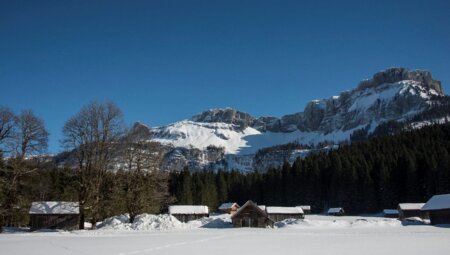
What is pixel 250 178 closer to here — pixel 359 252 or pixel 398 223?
pixel 398 223

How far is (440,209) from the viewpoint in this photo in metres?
64.0

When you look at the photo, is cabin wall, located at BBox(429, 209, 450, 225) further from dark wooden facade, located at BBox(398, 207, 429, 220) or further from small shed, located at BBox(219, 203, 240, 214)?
small shed, located at BBox(219, 203, 240, 214)

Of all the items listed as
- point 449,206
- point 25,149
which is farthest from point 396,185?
point 25,149

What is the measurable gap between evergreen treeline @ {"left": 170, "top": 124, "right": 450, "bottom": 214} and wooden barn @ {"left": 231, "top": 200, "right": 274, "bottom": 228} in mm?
36237

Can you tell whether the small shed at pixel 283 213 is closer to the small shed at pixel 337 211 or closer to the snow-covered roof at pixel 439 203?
the small shed at pixel 337 211

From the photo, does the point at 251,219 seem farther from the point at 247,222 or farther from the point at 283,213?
the point at 283,213

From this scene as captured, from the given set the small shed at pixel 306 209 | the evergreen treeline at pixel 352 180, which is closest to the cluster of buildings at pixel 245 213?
the evergreen treeline at pixel 352 180

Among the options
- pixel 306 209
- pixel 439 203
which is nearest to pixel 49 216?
pixel 439 203

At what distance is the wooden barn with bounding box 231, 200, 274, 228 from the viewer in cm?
6681

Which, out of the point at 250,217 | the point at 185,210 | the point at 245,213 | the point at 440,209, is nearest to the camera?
the point at 440,209

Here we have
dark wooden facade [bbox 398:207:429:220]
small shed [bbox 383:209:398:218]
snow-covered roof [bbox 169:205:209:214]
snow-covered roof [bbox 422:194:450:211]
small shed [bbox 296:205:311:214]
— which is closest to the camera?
snow-covered roof [bbox 422:194:450:211]

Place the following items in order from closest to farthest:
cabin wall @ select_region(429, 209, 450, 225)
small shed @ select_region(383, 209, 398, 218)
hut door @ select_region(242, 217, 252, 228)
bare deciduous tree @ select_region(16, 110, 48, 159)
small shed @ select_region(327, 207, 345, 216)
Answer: bare deciduous tree @ select_region(16, 110, 48, 159) < cabin wall @ select_region(429, 209, 450, 225) < hut door @ select_region(242, 217, 252, 228) < small shed @ select_region(383, 209, 398, 218) < small shed @ select_region(327, 207, 345, 216)

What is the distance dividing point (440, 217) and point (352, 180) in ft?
123

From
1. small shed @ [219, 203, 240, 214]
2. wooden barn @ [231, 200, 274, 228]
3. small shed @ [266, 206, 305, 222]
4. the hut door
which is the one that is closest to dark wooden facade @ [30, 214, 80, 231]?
wooden barn @ [231, 200, 274, 228]
